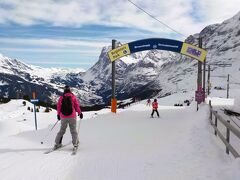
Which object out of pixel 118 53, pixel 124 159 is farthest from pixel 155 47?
pixel 124 159

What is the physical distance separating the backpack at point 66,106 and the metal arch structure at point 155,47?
17675mm

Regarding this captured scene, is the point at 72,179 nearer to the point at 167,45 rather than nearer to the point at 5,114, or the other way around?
the point at 167,45

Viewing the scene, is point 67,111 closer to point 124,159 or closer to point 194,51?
point 124,159

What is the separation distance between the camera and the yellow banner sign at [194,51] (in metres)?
30.0

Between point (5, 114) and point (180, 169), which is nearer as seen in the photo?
point (180, 169)

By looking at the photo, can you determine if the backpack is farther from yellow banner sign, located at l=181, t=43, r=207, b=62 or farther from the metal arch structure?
yellow banner sign, located at l=181, t=43, r=207, b=62

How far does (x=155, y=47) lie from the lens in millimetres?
31328

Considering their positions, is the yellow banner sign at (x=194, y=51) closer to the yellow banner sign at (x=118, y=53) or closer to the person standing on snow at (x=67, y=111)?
the yellow banner sign at (x=118, y=53)

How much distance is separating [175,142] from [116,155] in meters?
2.54

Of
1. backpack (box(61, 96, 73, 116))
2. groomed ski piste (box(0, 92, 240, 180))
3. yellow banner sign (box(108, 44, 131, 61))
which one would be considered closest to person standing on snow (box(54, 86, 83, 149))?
backpack (box(61, 96, 73, 116))

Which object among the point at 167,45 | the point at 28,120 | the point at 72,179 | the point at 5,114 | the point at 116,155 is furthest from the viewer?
the point at 5,114

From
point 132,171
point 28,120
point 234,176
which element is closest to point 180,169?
point 132,171

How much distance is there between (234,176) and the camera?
6555mm

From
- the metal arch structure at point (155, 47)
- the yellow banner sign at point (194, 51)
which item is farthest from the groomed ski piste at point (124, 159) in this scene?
the yellow banner sign at point (194, 51)
